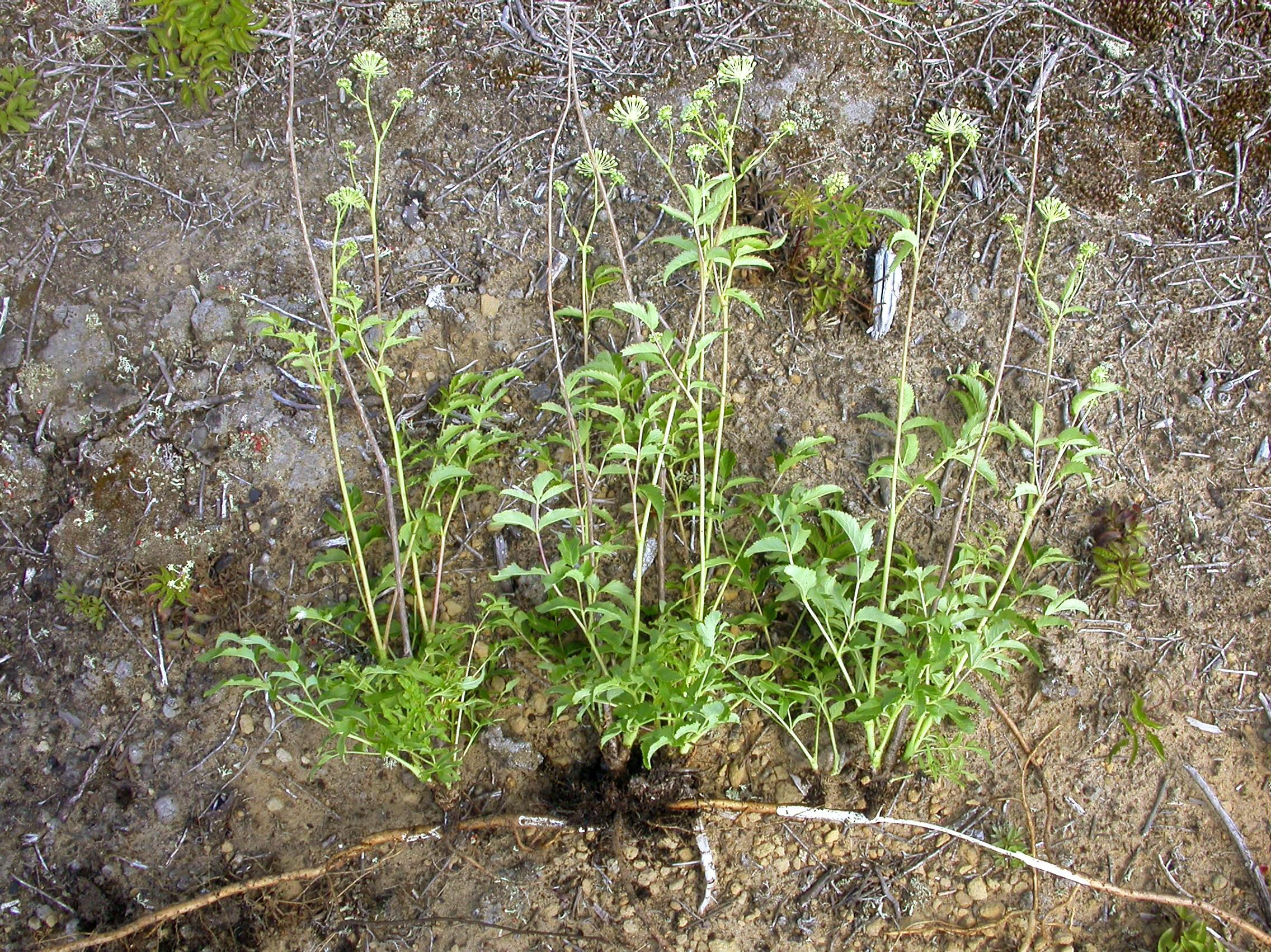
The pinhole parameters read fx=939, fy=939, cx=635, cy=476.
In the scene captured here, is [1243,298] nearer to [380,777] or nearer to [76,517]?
[380,777]

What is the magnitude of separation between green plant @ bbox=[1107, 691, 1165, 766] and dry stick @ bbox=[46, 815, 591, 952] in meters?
1.62

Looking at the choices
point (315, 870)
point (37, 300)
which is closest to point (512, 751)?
point (315, 870)

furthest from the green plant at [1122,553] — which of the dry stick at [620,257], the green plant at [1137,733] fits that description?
the dry stick at [620,257]

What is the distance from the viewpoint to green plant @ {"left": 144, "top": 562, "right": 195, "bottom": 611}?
9.37 ft

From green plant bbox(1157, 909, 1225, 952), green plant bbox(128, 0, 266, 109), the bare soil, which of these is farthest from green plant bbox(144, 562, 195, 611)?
green plant bbox(1157, 909, 1225, 952)

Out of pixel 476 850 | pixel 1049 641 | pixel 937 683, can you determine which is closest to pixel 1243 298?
pixel 1049 641

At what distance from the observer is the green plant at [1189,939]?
8.93ft

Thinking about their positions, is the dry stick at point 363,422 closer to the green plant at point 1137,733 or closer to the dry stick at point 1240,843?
the green plant at point 1137,733

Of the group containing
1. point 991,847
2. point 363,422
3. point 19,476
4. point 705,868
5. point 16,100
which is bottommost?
point 705,868

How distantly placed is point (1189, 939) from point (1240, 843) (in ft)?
1.13

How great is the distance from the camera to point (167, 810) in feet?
9.30

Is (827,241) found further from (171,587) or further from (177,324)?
(171,587)

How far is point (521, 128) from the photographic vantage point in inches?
124

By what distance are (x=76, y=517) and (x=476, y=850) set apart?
162 cm
